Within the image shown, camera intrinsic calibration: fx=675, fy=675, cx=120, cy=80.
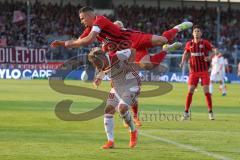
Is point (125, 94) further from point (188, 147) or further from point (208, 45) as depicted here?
point (208, 45)

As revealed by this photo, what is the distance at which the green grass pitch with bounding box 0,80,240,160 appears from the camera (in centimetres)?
1124

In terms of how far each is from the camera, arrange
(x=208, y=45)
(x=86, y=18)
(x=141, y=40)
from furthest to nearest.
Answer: (x=208, y=45) < (x=141, y=40) < (x=86, y=18)

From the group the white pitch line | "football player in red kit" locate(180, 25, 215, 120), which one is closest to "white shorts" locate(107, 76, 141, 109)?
the white pitch line

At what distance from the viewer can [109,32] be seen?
39.1 ft

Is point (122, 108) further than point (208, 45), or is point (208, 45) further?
point (208, 45)

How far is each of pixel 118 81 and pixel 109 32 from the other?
1053mm

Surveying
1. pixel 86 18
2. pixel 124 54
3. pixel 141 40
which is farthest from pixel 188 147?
pixel 86 18

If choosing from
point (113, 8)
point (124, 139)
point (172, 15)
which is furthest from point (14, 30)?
point (124, 139)

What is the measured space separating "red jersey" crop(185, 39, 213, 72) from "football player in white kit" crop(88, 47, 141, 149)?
272 inches

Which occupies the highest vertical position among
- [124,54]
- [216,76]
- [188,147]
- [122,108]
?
[124,54]

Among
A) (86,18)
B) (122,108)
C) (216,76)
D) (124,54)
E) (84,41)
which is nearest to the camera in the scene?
(84,41)

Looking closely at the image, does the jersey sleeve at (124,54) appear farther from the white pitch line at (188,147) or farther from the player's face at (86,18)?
the white pitch line at (188,147)

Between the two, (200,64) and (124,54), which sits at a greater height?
(124,54)

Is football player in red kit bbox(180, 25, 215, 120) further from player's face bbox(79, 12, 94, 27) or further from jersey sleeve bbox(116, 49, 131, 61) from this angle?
player's face bbox(79, 12, 94, 27)
